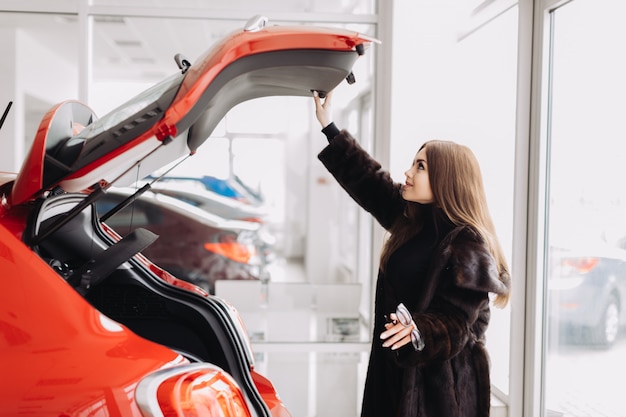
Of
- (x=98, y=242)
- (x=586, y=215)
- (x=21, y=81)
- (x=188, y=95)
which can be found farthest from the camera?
(x=21, y=81)

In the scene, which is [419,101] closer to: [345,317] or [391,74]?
[391,74]

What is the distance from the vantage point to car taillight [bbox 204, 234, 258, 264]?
3240mm

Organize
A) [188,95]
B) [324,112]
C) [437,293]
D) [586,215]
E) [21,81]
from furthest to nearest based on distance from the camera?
[21,81] < [586,215] < [324,112] < [437,293] < [188,95]

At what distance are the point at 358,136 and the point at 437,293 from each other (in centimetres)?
175

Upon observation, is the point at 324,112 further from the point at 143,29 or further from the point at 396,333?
the point at 143,29

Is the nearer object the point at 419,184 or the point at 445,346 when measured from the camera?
the point at 445,346

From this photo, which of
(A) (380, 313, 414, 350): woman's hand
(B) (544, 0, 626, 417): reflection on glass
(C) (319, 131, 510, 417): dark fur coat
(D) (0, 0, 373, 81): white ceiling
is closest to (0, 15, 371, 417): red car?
(A) (380, 313, 414, 350): woman's hand

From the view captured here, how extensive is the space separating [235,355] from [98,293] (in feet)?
1.43

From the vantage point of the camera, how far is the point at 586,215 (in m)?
2.44

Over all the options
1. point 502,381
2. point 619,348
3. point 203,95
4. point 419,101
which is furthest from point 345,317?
point 203,95

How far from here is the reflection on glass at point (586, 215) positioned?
7.28 feet

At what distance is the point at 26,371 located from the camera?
3.51ft

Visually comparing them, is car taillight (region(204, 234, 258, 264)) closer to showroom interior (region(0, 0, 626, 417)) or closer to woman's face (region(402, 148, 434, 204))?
showroom interior (region(0, 0, 626, 417))

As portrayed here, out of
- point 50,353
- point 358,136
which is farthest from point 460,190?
point 358,136
